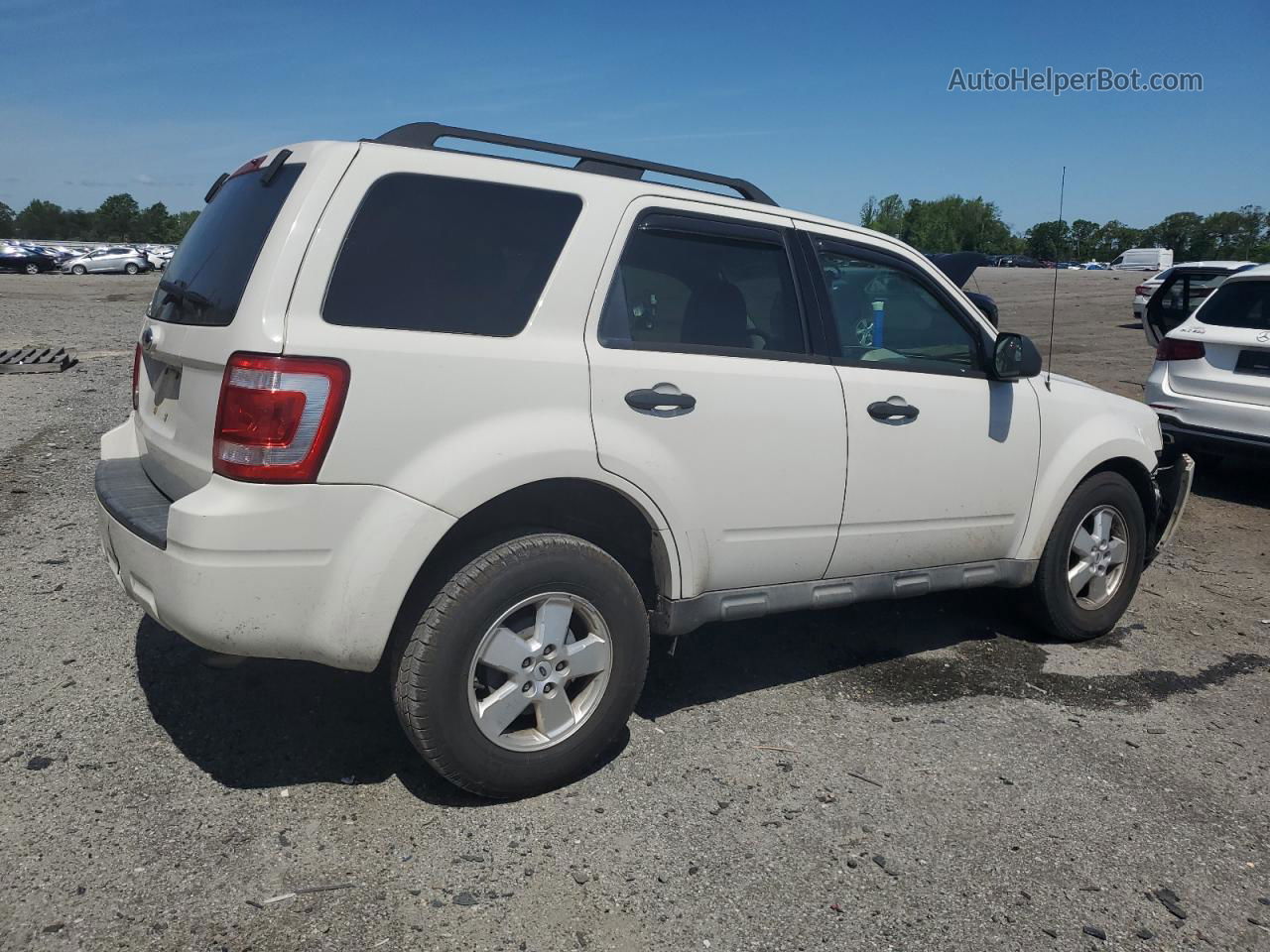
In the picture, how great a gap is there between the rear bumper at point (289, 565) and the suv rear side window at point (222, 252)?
1.94ft

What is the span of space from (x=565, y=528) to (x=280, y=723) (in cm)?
129

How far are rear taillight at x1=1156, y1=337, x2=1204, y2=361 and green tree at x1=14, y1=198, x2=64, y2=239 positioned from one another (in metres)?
116

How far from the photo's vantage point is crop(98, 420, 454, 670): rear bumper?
2869 mm

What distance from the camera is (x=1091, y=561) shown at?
16.4 ft

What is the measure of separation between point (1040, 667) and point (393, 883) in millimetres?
3147

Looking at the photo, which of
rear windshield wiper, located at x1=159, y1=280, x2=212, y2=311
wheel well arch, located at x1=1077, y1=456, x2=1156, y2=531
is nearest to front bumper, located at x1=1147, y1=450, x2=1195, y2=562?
wheel well arch, located at x1=1077, y1=456, x2=1156, y2=531

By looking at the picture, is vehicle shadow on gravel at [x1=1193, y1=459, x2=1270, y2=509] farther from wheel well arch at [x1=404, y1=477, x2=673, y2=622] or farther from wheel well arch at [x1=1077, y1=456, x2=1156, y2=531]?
wheel well arch at [x1=404, y1=477, x2=673, y2=622]

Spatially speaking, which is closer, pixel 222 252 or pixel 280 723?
pixel 222 252

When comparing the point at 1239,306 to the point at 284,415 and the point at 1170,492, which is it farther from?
the point at 284,415

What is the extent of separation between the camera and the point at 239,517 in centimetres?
285

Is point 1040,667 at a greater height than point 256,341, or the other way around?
point 256,341

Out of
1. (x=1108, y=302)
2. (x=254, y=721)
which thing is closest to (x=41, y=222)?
(x=1108, y=302)

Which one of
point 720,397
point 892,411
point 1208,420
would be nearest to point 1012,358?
point 892,411

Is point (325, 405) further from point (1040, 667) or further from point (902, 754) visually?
point (1040, 667)
